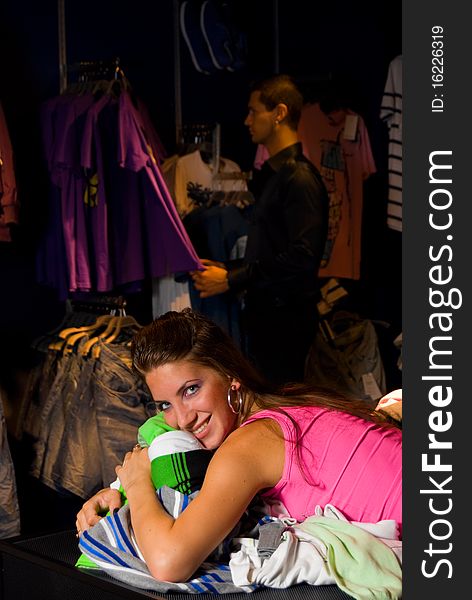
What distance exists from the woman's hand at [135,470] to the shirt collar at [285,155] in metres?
2.34

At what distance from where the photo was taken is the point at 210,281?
4.38 meters

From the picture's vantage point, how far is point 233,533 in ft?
6.76

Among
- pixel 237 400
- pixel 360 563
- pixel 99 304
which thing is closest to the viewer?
pixel 360 563

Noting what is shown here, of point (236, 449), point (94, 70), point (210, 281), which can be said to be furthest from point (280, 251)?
point (236, 449)

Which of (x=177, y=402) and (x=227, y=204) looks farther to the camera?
(x=227, y=204)

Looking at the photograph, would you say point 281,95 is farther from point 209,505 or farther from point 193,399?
point 209,505

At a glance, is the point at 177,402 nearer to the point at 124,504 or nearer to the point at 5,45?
the point at 124,504

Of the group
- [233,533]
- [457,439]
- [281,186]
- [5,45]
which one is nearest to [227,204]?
[281,186]

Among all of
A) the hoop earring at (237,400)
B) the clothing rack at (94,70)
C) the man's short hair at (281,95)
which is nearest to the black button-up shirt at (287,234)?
the man's short hair at (281,95)

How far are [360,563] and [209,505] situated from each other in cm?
31

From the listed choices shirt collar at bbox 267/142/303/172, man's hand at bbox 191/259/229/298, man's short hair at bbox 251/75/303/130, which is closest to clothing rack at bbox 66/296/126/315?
man's hand at bbox 191/259/229/298

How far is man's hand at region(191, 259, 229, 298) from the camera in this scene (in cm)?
437

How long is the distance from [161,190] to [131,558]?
2379 mm

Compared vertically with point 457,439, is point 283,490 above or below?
below
